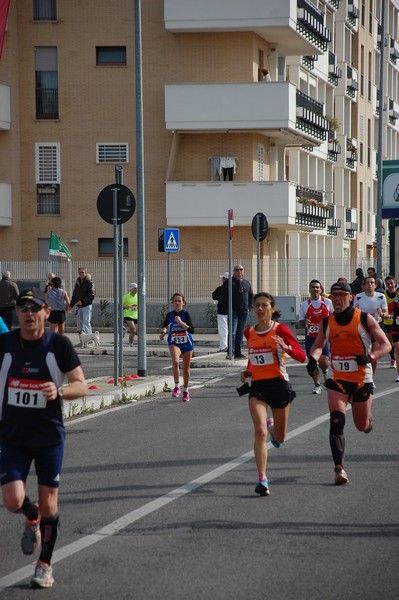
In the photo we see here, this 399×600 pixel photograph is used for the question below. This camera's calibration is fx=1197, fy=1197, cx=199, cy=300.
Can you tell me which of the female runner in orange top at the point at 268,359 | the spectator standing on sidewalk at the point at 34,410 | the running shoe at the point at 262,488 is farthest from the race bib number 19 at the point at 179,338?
the spectator standing on sidewalk at the point at 34,410

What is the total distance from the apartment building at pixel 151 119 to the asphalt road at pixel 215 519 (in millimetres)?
27255

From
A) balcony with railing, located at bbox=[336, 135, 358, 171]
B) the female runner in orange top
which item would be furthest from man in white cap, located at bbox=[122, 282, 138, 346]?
balcony with railing, located at bbox=[336, 135, 358, 171]

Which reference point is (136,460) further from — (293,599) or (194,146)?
(194,146)

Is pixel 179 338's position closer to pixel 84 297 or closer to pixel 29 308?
pixel 29 308

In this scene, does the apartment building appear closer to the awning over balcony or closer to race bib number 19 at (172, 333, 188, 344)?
the awning over balcony

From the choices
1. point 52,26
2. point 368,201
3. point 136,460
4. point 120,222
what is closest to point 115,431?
point 136,460

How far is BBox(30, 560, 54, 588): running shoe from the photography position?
21.5ft

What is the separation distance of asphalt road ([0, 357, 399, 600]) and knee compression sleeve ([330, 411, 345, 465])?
0.23m

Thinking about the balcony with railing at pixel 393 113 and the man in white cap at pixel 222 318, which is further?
the balcony with railing at pixel 393 113

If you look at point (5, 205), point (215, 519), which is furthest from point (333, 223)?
point (215, 519)

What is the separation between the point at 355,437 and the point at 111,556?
6178 millimetres

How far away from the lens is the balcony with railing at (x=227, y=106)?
40094 millimetres

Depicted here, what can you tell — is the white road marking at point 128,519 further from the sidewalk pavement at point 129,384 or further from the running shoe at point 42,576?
the sidewalk pavement at point 129,384

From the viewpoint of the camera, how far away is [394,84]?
75.5 meters
